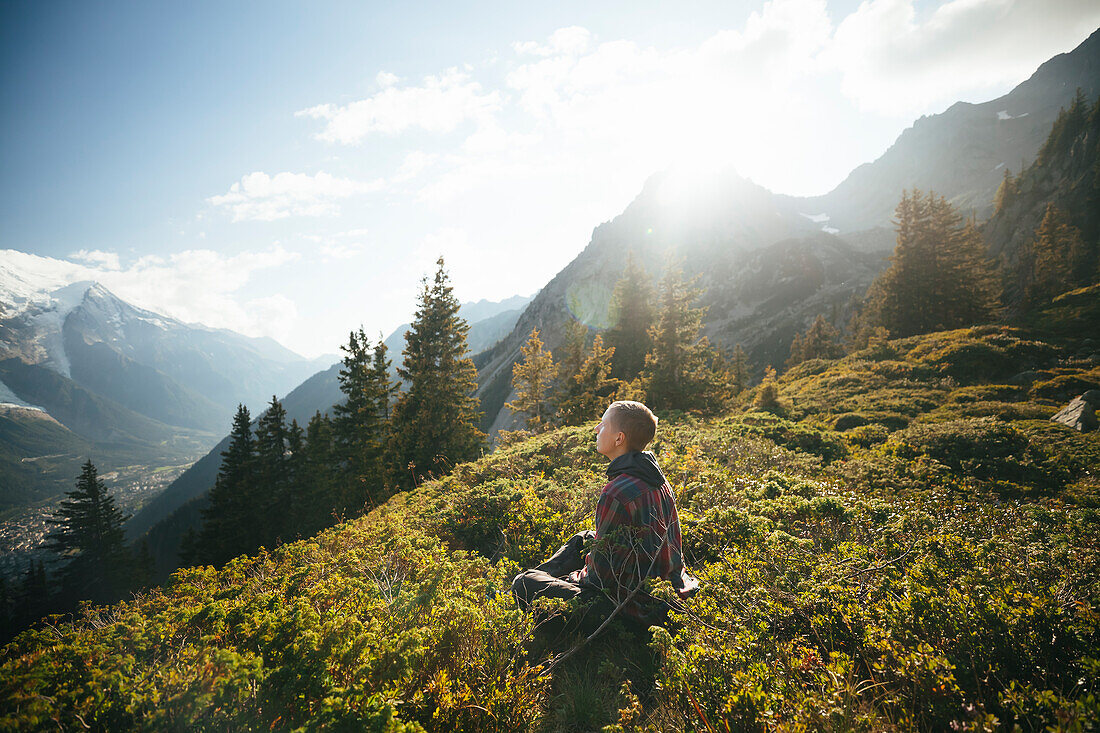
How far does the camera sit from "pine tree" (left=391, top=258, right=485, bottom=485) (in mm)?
18578

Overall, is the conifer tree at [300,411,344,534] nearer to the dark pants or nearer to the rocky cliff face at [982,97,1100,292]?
the dark pants

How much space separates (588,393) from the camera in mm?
19875

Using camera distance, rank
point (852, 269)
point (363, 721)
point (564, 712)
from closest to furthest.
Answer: point (363, 721) → point (564, 712) → point (852, 269)

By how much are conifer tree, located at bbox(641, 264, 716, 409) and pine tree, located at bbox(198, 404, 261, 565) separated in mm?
25598

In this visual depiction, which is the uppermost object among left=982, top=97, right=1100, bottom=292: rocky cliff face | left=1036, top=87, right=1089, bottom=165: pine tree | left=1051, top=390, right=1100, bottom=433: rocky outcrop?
left=1036, top=87, right=1089, bottom=165: pine tree

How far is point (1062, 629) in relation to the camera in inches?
96.2

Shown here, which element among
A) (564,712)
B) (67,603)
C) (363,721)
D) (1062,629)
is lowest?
(67,603)

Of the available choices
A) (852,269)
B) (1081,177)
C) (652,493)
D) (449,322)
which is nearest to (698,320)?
(449,322)

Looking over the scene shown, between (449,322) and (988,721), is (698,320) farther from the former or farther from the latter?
(988,721)

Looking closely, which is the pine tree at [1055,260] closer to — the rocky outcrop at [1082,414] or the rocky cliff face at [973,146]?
the rocky outcrop at [1082,414]

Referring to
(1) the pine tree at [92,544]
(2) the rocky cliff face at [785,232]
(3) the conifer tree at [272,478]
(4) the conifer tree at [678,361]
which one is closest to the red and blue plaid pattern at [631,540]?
(4) the conifer tree at [678,361]

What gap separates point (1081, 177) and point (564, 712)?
218ft

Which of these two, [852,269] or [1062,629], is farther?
[852,269]

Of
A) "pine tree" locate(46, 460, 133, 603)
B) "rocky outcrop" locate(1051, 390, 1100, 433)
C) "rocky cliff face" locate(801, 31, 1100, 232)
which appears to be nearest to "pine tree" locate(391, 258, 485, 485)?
"rocky outcrop" locate(1051, 390, 1100, 433)
